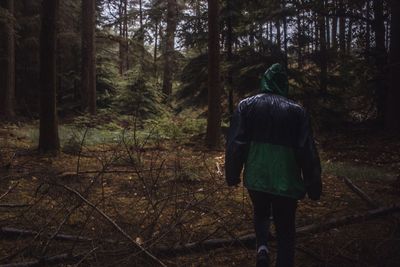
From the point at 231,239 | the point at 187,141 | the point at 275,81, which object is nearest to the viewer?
the point at 275,81

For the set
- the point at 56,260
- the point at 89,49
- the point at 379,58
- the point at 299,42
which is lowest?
the point at 56,260

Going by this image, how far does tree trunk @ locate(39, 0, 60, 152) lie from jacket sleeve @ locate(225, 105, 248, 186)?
25.3 feet

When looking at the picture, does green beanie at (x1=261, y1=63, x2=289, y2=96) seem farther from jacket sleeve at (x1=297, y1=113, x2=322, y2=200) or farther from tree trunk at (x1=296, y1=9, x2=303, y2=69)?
tree trunk at (x1=296, y1=9, x2=303, y2=69)

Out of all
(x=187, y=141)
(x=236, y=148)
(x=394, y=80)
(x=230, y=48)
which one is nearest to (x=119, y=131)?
(x=187, y=141)

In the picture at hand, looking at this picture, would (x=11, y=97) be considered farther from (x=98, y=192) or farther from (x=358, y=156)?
(x=358, y=156)

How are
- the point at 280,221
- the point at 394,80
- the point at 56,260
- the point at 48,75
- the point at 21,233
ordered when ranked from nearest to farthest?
the point at 280,221, the point at 56,260, the point at 21,233, the point at 48,75, the point at 394,80

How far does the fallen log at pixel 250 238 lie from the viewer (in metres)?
4.86

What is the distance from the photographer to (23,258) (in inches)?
184

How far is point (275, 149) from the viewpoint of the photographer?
4086mm

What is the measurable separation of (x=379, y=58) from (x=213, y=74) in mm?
5374

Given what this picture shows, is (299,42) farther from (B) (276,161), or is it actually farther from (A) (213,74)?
(B) (276,161)

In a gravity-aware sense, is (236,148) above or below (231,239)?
above

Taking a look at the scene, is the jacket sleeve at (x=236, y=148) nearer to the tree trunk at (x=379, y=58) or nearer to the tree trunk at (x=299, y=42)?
the tree trunk at (x=379, y=58)

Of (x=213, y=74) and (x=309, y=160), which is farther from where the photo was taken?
(x=213, y=74)
